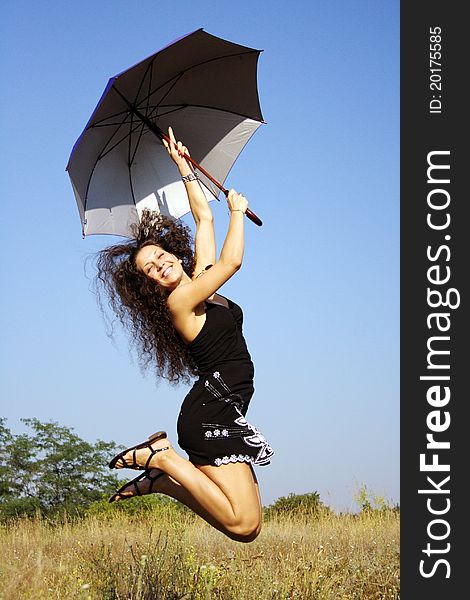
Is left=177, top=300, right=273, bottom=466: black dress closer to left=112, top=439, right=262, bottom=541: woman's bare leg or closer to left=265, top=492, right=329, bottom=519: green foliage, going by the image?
left=112, top=439, right=262, bottom=541: woman's bare leg

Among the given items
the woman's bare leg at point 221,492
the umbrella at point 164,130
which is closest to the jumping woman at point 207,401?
the woman's bare leg at point 221,492

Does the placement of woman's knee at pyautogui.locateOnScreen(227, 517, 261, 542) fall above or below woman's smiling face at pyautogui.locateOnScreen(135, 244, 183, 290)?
below

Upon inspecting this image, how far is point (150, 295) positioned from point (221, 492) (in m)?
1.56

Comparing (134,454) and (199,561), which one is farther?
(199,561)

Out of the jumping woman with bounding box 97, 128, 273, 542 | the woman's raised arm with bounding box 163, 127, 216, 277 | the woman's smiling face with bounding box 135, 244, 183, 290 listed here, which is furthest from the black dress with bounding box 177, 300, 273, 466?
the woman's raised arm with bounding box 163, 127, 216, 277

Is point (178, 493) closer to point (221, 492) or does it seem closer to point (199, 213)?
point (221, 492)

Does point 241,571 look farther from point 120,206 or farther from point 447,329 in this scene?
point 120,206

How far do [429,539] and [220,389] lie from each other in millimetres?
2154

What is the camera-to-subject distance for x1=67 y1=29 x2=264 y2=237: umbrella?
655 cm

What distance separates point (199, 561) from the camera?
8227 mm

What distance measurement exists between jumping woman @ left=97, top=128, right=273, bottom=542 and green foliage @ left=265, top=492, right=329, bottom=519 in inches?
280

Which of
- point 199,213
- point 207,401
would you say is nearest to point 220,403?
point 207,401

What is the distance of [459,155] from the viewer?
21.3 feet

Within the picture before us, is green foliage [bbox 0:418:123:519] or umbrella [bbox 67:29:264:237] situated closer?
umbrella [bbox 67:29:264:237]
